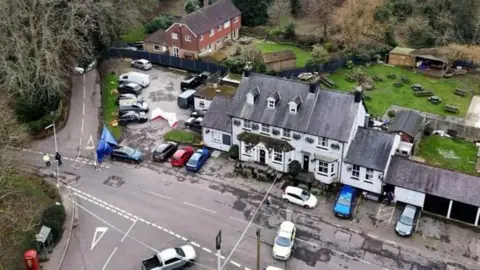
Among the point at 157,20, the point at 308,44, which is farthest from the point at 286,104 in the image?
the point at 157,20

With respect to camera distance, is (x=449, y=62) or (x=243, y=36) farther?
(x=243, y=36)

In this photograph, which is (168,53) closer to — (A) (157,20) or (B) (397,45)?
(A) (157,20)

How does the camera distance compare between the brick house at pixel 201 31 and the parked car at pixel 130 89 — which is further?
the brick house at pixel 201 31

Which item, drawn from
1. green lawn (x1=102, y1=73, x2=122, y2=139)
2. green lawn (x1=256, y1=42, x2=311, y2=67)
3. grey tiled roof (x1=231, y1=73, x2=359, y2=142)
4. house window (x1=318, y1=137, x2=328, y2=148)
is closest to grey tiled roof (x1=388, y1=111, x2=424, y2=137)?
grey tiled roof (x1=231, y1=73, x2=359, y2=142)

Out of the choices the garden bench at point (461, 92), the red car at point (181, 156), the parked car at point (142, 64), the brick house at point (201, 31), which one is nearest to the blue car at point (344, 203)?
the red car at point (181, 156)

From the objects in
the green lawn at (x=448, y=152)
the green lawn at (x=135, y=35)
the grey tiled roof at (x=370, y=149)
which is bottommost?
the green lawn at (x=448, y=152)

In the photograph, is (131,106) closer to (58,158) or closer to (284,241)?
(58,158)

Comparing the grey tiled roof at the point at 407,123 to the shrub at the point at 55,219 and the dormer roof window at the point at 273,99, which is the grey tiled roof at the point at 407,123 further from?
the shrub at the point at 55,219

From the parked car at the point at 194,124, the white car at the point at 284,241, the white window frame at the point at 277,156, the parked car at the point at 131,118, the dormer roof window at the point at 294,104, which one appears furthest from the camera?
the parked car at the point at 131,118
